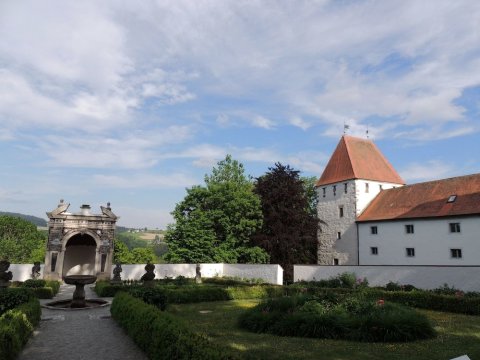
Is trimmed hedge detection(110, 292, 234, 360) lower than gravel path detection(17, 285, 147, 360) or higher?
higher

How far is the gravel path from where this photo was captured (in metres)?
9.30

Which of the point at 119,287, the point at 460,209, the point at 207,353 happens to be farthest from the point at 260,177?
the point at 207,353

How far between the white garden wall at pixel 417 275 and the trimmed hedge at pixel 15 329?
21.4 m

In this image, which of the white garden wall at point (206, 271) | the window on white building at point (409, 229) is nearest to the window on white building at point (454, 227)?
the window on white building at point (409, 229)

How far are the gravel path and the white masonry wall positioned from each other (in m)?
27.7

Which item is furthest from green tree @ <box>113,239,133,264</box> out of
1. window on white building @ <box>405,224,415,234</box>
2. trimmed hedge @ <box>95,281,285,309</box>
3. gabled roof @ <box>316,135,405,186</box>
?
window on white building @ <box>405,224,415,234</box>

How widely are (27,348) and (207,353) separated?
6.26m

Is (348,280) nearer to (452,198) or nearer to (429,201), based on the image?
(452,198)

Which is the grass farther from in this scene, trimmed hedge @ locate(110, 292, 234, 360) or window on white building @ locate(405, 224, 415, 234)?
window on white building @ locate(405, 224, 415, 234)

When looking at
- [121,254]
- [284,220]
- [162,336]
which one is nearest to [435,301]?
[162,336]

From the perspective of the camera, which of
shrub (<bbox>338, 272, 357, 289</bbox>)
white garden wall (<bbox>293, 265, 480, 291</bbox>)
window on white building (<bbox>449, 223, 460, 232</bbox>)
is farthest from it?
window on white building (<bbox>449, 223, 460, 232</bbox>)

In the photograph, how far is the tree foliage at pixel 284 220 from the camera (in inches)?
1451

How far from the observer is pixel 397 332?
35.1 ft

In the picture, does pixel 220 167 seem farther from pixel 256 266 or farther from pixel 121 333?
pixel 121 333
